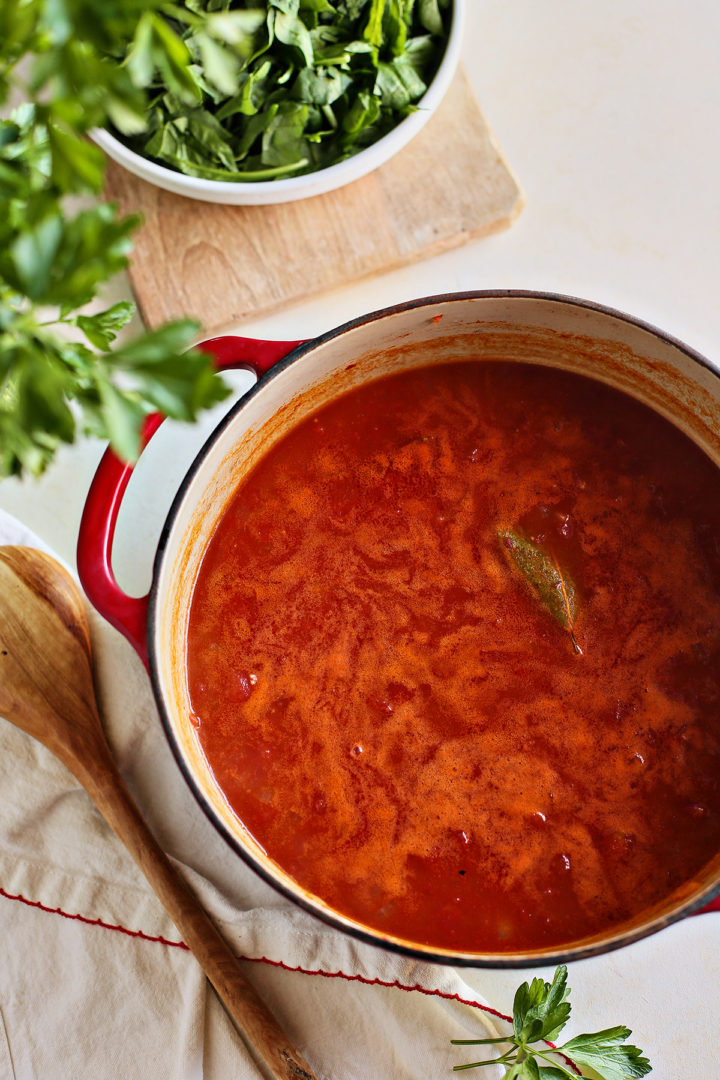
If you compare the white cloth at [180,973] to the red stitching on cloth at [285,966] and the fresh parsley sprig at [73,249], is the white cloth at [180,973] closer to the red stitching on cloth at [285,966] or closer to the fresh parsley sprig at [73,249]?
the red stitching on cloth at [285,966]

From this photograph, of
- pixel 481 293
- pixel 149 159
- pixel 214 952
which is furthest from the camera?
pixel 149 159

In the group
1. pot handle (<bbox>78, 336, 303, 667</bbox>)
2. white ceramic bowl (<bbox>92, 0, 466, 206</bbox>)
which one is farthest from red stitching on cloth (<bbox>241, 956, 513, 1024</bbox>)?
white ceramic bowl (<bbox>92, 0, 466, 206</bbox>)

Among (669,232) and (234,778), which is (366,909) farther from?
(669,232)

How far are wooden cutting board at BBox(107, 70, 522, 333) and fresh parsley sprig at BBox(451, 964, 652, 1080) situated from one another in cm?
92

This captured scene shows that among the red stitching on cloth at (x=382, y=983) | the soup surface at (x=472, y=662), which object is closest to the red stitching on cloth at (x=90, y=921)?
the red stitching on cloth at (x=382, y=983)

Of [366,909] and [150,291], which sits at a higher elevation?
[150,291]

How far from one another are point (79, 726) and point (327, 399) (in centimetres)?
53

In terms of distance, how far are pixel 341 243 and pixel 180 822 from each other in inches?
32.1

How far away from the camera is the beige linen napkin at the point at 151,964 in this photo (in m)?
1.15

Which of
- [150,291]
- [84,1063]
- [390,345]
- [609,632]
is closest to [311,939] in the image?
[84,1063]

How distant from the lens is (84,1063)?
1.16 metres

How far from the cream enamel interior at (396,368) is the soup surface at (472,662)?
2cm

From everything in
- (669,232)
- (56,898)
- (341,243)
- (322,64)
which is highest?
(322,64)

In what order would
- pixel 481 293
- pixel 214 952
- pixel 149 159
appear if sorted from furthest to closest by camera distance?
pixel 149 159 < pixel 214 952 < pixel 481 293
